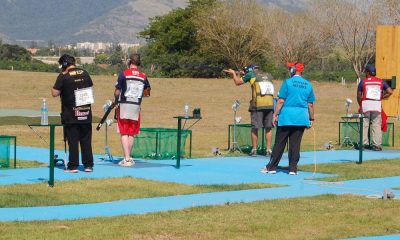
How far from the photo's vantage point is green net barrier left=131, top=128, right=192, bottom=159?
18984 millimetres

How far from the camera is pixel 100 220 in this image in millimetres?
11633

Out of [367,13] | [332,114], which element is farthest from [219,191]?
[367,13]

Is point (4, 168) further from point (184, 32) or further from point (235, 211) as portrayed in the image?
point (184, 32)

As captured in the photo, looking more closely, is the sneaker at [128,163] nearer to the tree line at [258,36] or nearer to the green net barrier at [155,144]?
the green net barrier at [155,144]

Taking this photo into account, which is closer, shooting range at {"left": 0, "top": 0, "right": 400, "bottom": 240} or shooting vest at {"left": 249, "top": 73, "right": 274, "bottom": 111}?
shooting range at {"left": 0, "top": 0, "right": 400, "bottom": 240}

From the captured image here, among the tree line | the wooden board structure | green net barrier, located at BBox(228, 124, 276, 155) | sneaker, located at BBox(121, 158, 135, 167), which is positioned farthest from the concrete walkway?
the tree line

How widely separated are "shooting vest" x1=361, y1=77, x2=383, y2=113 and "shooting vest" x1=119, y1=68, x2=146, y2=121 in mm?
6420

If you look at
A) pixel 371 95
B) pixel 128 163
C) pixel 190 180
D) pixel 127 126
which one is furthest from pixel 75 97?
pixel 371 95

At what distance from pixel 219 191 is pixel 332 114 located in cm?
2338

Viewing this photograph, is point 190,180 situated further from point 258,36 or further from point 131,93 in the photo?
point 258,36

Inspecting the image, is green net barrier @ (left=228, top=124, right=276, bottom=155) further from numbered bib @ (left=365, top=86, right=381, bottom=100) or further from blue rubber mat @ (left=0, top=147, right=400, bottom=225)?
numbered bib @ (left=365, top=86, right=381, bottom=100)

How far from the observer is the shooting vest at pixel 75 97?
1630 centimetres

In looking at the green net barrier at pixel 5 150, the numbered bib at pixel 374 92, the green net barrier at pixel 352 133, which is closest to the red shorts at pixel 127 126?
the green net barrier at pixel 5 150

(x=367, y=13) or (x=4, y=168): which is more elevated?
(x=367, y=13)
